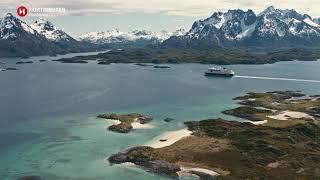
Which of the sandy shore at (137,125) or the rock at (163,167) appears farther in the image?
the sandy shore at (137,125)

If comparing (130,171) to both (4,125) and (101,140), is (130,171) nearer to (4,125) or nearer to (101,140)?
(101,140)

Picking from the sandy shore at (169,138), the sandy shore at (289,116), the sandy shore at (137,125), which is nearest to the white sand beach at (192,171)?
the sandy shore at (169,138)

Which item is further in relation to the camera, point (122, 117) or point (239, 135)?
point (122, 117)

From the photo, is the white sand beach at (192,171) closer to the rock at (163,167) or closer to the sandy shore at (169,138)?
the rock at (163,167)

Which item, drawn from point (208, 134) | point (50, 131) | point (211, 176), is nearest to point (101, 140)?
point (50, 131)

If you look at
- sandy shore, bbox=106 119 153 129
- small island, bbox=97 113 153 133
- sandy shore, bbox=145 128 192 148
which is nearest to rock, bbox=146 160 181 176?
sandy shore, bbox=145 128 192 148

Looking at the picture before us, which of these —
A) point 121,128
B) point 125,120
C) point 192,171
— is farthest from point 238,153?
point 125,120
